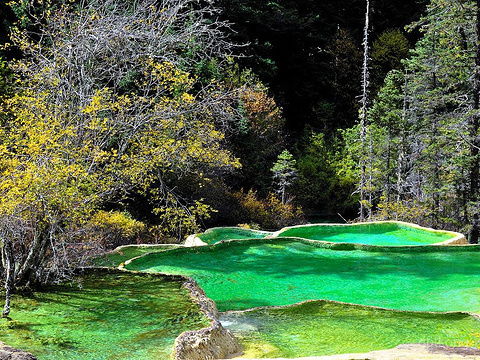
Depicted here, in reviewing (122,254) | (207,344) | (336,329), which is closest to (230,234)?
(122,254)

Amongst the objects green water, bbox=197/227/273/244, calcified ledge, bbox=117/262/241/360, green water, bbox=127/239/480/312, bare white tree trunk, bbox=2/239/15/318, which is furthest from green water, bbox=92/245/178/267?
calcified ledge, bbox=117/262/241/360

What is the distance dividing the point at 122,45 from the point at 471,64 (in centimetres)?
945

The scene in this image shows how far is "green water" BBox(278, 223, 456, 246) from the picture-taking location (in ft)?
41.4

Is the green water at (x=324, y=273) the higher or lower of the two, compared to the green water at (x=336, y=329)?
higher

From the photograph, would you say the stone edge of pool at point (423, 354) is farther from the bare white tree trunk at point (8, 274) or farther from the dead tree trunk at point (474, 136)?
the dead tree trunk at point (474, 136)

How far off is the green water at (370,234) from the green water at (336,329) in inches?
253

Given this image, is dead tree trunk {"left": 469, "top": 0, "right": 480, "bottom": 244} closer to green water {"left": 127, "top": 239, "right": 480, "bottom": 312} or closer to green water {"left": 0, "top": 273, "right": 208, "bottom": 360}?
green water {"left": 127, "top": 239, "right": 480, "bottom": 312}

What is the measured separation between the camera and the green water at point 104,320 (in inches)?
171

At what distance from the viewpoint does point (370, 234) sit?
13.5 m

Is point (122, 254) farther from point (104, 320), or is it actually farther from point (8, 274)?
point (8, 274)

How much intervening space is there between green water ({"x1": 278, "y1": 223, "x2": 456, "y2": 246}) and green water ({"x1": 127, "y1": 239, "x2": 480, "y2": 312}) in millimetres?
1977

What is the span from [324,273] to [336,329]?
10.4 feet

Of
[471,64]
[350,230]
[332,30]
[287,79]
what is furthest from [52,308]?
[332,30]

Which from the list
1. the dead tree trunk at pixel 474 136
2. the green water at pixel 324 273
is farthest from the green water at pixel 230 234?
the dead tree trunk at pixel 474 136
